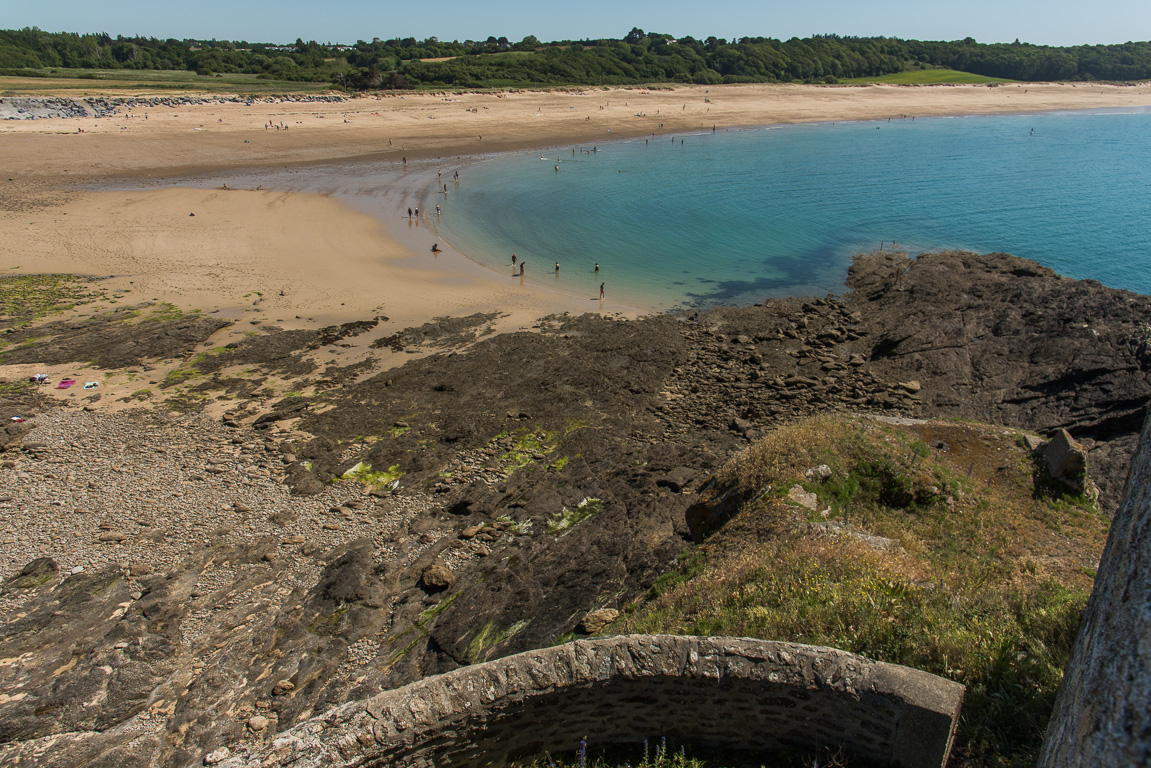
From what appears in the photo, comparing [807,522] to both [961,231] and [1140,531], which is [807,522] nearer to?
[1140,531]

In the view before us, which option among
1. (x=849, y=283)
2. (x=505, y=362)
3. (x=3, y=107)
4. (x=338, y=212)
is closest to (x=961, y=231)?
(x=849, y=283)

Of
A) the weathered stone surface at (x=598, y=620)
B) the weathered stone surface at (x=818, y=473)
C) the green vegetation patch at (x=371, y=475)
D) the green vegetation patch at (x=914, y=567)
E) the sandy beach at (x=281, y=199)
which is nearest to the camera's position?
the green vegetation patch at (x=914, y=567)

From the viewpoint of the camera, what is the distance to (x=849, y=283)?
2784cm

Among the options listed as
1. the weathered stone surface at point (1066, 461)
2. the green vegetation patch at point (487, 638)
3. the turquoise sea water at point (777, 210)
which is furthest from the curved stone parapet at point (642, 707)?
the turquoise sea water at point (777, 210)

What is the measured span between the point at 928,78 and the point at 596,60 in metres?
62.3

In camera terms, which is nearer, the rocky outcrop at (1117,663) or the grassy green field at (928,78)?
the rocky outcrop at (1117,663)

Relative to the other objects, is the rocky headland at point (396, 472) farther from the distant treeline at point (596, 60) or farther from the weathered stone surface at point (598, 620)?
the distant treeline at point (596, 60)

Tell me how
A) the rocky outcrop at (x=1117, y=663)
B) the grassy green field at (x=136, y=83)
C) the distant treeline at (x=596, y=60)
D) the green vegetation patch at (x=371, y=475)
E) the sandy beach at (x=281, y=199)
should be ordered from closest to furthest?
the rocky outcrop at (x=1117, y=663)
the green vegetation patch at (x=371, y=475)
the sandy beach at (x=281, y=199)
the grassy green field at (x=136, y=83)
the distant treeline at (x=596, y=60)

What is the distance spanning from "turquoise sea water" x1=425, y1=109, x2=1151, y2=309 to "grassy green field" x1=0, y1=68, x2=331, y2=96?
1765 inches

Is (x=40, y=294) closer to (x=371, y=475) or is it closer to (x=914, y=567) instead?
(x=371, y=475)

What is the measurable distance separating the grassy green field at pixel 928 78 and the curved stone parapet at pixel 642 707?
12202cm

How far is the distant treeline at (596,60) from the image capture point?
88688 millimetres

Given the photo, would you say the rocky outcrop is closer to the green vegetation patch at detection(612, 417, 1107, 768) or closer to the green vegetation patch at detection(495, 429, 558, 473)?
the green vegetation patch at detection(612, 417, 1107, 768)

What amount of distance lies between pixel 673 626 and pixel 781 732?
208 cm
